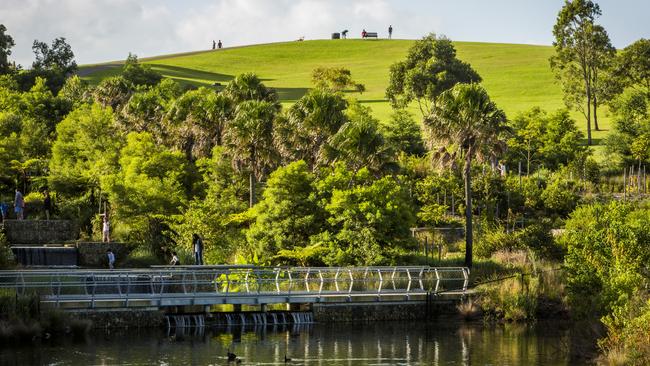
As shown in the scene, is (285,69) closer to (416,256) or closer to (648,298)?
(416,256)

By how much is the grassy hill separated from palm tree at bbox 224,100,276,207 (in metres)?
49.8

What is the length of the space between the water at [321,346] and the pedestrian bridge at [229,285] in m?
1.56

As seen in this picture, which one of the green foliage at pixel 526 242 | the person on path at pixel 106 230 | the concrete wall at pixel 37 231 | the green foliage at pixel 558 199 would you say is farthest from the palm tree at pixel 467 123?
the concrete wall at pixel 37 231

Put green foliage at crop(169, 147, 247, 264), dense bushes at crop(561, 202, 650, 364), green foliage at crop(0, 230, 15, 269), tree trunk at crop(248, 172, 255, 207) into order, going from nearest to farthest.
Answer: dense bushes at crop(561, 202, 650, 364) → green foliage at crop(0, 230, 15, 269) → green foliage at crop(169, 147, 247, 264) → tree trunk at crop(248, 172, 255, 207)

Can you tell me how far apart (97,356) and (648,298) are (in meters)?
20.2

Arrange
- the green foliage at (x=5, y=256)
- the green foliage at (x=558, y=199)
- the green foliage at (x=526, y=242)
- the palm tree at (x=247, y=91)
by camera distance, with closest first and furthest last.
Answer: the green foliage at (x=5, y=256)
the green foliage at (x=526, y=242)
the green foliage at (x=558, y=199)
the palm tree at (x=247, y=91)

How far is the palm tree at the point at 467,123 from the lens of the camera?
61188 millimetres

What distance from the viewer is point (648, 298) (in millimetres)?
38219

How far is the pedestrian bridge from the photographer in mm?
45688

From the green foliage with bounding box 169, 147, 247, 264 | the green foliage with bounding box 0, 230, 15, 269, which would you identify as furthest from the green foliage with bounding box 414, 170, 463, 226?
the green foliage with bounding box 0, 230, 15, 269

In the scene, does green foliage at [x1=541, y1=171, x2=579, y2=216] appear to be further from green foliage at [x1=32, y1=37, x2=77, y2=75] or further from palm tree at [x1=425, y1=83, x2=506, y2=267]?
green foliage at [x1=32, y1=37, x2=77, y2=75]

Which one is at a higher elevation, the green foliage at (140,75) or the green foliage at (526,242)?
the green foliage at (140,75)

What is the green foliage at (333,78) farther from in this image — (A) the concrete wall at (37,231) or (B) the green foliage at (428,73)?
(A) the concrete wall at (37,231)

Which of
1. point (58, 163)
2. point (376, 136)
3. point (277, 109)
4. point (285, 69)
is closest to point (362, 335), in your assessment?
point (376, 136)
